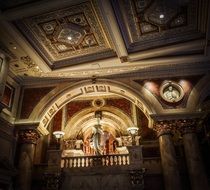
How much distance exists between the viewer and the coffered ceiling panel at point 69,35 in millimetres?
9250

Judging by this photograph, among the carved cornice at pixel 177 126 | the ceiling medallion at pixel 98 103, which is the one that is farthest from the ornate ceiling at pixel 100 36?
the ceiling medallion at pixel 98 103

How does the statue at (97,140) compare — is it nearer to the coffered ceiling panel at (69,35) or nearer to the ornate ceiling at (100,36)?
the ornate ceiling at (100,36)

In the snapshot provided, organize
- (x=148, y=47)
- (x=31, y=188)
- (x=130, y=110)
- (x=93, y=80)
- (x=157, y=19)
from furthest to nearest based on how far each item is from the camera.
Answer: (x=130, y=110), (x=93, y=80), (x=31, y=188), (x=148, y=47), (x=157, y=19)

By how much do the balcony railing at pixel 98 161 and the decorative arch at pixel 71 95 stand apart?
7.43ft

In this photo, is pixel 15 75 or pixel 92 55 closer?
pixel 92 55

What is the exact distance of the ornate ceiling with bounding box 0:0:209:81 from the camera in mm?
8908

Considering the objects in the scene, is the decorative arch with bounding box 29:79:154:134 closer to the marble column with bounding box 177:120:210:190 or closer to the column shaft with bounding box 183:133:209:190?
the marble column with bounding box 177:120:210:190

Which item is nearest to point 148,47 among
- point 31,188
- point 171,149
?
point 171,149

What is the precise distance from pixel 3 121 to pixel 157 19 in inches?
310

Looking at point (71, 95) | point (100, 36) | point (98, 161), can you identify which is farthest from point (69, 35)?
point (98, 161)

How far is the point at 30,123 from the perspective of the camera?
1244cm

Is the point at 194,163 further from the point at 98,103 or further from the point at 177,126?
the point at 98,103

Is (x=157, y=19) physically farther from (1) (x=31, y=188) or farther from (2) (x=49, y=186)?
(1) (x=31, y=188)

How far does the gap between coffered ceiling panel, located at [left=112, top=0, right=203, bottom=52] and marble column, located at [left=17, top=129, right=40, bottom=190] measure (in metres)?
6.18
